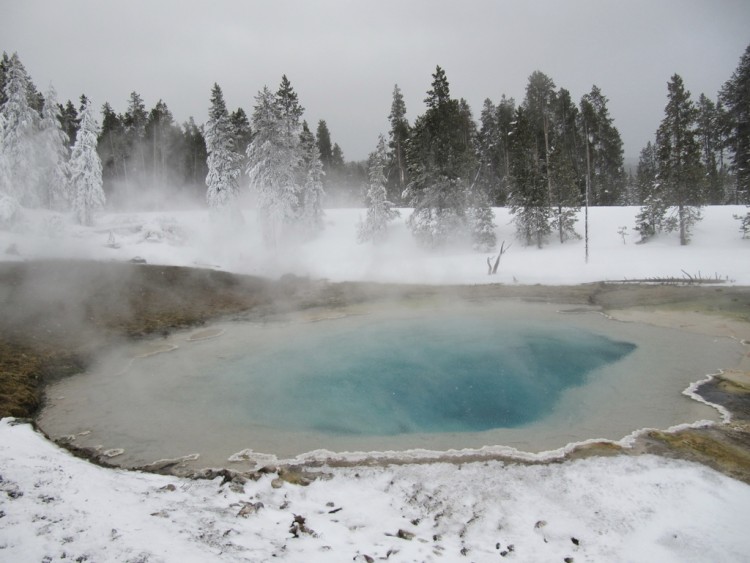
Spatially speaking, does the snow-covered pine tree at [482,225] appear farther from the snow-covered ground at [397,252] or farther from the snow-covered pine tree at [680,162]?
the snow-covered pine tree at [680,162]

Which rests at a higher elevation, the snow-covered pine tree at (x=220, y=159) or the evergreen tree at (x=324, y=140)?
the evergreen tree at (x=324, y=140)

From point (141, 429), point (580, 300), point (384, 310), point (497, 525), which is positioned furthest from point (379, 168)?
point (497, 525)

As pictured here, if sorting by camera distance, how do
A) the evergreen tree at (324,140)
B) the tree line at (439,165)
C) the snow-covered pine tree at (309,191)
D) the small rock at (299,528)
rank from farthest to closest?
the evergreen tree at (324,140)
the snow-covered pine tree at (309,191)
the tree line at (439,165)
the small rock at (299,528)

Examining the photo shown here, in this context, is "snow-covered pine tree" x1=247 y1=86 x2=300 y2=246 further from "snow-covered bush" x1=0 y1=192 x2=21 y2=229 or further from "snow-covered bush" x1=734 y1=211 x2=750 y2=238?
"snow-covered bush" x1=734 y1=211 x2=750 y2=238

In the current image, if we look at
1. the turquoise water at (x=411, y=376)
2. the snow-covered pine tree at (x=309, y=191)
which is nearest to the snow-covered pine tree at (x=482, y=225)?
the turquoise water at (x=411, y=376)

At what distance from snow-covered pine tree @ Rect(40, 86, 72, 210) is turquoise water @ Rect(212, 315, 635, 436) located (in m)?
37.4

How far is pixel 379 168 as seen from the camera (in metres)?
40.6

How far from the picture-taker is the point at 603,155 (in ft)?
175

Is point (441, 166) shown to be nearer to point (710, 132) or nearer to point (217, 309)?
point (217, 309)

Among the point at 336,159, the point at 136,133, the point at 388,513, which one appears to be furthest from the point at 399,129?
the point at 388,513

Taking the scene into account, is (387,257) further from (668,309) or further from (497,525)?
(497,525)

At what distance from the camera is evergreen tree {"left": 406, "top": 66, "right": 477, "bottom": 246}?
3603 cm

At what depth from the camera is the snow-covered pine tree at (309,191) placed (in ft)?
141

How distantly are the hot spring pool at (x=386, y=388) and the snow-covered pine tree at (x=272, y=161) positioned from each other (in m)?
16.5
